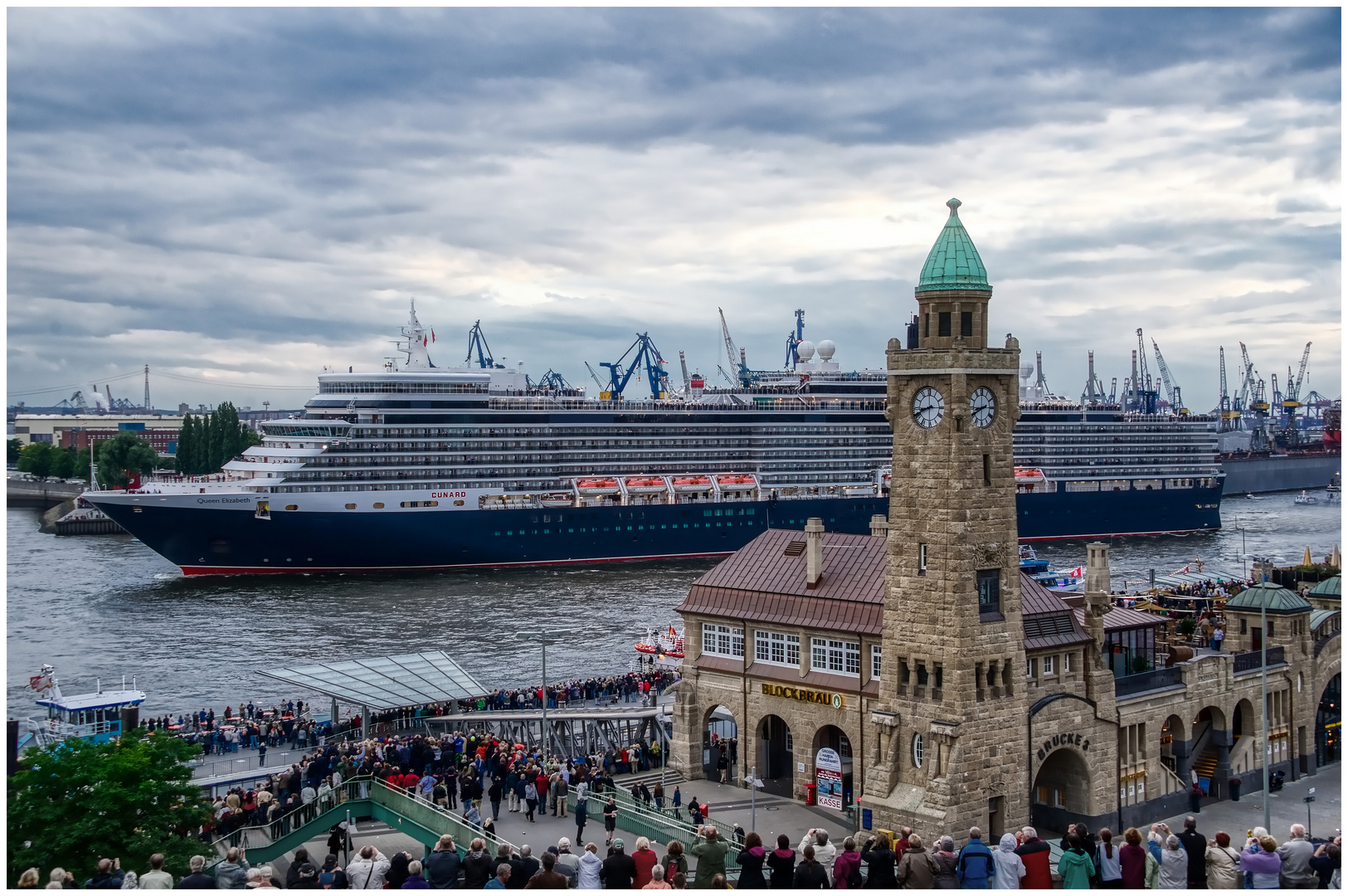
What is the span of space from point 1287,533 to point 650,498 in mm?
63635

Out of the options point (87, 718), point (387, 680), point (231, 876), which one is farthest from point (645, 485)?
point (231, 876)

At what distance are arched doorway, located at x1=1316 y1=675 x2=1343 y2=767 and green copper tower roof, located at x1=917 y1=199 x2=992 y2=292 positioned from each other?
1784cm

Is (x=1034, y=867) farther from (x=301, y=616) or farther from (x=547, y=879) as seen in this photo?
(x=301, y=616)

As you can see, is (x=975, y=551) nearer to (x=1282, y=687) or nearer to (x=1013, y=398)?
(x=1013, y=398)

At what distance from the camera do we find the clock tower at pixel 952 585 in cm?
3114

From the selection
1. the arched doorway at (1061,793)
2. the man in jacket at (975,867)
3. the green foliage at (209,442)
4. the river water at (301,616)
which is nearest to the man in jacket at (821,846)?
the man in jacket at (975,867)

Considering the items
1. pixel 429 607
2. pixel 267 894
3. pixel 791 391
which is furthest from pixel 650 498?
pixel 267 894

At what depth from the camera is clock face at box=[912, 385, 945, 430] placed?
32.1m

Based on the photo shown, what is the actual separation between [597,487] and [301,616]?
1410 inches

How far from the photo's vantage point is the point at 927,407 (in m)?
32.2

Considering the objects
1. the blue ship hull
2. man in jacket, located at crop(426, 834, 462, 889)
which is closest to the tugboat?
man in jacket, located at crop(426, 834, 462, 889)

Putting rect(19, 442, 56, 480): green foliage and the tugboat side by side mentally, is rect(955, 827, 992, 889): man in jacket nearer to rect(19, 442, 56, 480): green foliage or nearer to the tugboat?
the tugboat

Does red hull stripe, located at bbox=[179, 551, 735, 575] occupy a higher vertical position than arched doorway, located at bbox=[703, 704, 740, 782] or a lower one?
higher

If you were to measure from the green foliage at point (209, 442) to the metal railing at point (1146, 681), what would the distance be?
12653cm
